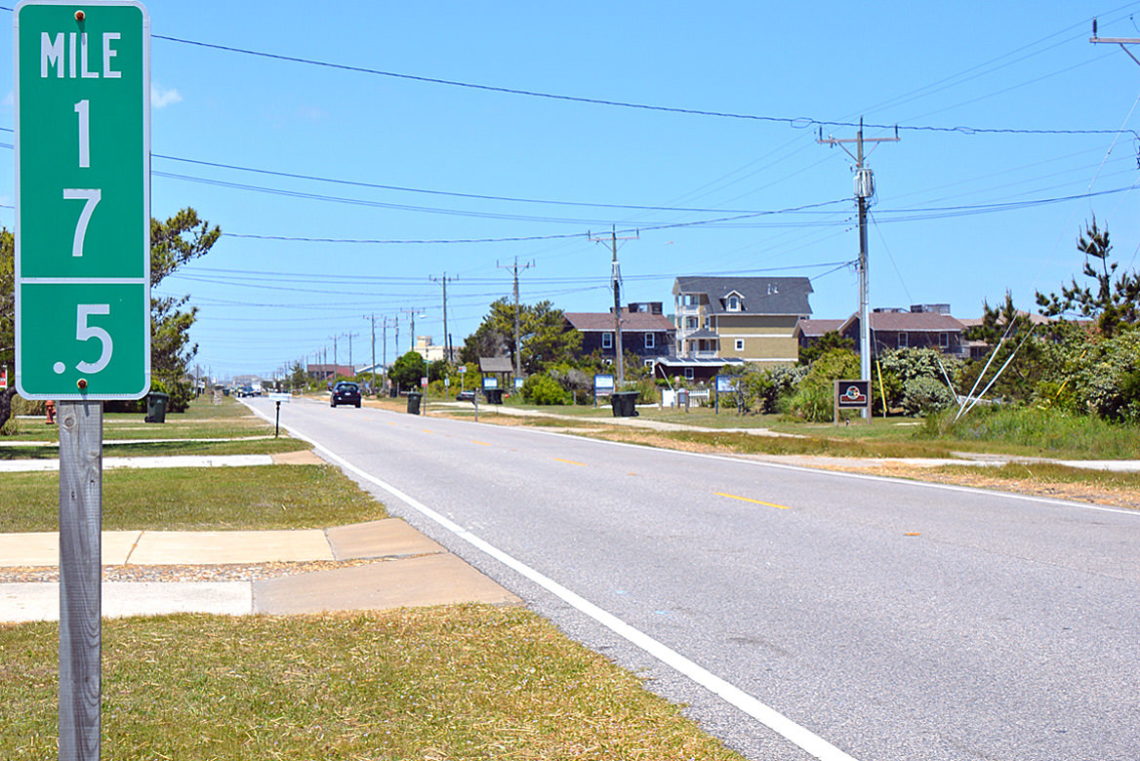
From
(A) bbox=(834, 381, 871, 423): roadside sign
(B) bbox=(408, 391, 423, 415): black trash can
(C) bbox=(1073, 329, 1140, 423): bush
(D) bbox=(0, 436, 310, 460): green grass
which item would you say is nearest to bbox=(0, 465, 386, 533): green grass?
(D) bbox=(0, 436, 310, 460): green grass

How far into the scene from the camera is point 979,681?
22.9 ft

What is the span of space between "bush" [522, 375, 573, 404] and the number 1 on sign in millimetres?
71451

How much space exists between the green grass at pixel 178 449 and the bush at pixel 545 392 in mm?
41605

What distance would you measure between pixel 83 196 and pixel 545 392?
72062mm

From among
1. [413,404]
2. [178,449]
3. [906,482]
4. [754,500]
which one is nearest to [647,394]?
[413,404]

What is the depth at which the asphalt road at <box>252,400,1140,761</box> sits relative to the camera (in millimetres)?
6180

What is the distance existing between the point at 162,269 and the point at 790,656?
27.0 meters

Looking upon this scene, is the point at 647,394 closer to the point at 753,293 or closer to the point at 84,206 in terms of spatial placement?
the point at 753,293

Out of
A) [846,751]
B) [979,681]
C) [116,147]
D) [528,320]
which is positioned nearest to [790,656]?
[979,681]

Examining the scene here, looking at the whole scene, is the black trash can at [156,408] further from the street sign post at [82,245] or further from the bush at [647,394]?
the street sign post at [82,245]

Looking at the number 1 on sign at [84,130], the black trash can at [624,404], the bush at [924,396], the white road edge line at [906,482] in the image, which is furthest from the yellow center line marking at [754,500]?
the black trash can at [624,404]

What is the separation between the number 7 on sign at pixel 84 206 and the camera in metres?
3.62

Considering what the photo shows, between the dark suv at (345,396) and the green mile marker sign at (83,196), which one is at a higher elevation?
the green mile marker sign at (83,196)

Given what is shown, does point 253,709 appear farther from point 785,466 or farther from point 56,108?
point 785,466
